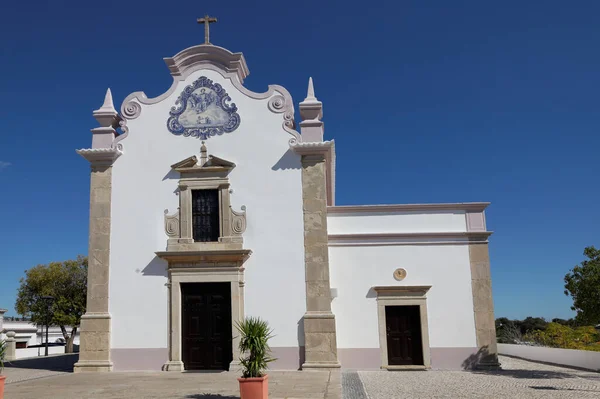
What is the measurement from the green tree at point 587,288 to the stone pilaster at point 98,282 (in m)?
11.6

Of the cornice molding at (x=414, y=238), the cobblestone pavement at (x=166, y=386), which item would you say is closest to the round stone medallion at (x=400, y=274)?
the cornice molding at (x=414, y=238)

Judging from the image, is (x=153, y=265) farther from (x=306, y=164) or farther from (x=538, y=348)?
(x=538, y=348)

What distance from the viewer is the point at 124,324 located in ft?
44.0

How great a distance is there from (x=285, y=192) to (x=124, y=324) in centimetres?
520

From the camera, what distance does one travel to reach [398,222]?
46.7 ft

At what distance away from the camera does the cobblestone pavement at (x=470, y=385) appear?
916 centimetres

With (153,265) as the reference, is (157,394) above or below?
below

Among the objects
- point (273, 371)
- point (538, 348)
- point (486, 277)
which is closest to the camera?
point (273, 371)

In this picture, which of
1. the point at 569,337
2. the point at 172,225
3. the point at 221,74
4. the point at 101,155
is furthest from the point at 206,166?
the point at 569,337

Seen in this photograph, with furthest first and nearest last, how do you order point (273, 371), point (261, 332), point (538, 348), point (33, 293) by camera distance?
1. point (33, 293)
2. point (538, 348)
3. point (273, 371)
4. point (261, 332)


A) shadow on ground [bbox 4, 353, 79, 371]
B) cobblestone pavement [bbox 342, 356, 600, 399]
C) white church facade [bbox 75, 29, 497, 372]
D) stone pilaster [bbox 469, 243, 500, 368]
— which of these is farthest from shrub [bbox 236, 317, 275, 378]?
shadow on ground [bbox 4, 353, 79, 371]

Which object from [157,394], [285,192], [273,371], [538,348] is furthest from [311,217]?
[538,348]

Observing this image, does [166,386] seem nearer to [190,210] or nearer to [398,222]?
[190,210]

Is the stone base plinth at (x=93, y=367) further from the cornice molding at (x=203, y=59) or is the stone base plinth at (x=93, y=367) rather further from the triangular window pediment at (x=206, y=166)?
the cornice molding at (x=203, y=59)
